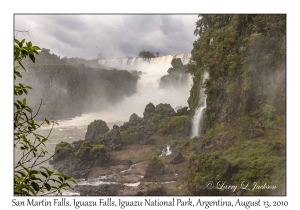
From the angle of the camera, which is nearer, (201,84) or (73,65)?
(73,65)

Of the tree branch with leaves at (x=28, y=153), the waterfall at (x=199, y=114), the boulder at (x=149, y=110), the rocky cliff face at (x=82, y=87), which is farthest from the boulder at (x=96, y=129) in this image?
the tree branch with leaves at (x=28, y=153)

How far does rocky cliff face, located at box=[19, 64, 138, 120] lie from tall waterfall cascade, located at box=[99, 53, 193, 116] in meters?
0.35

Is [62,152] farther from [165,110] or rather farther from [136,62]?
[136,62]

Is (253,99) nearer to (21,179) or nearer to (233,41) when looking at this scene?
(233,41)

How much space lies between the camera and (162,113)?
9.75 m

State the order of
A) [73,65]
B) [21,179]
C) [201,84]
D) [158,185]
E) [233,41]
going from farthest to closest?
A: 1. [201,84]
2. [73,65]
3. [233,41]
4. [158,185]
5. [21,179]

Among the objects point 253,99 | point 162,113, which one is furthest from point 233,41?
point 162,113

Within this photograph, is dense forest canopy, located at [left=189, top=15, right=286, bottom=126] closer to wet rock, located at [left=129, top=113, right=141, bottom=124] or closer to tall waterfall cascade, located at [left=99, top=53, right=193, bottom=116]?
tall waterfall cascade, located at [left=99, top=53, right=193, bottom=116]

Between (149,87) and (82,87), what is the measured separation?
3.42 m

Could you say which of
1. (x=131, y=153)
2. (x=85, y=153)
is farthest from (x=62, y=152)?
(x=131, y=153)

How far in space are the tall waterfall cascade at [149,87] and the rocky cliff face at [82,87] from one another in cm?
35

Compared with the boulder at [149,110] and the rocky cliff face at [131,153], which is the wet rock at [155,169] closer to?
the rocky cliff face at [131,153]

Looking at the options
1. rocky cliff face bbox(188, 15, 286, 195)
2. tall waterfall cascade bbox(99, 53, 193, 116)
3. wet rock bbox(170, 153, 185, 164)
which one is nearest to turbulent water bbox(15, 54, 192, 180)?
tall waterfall cascade bbox(99, 53, 193, 116)

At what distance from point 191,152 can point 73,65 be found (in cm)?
606
